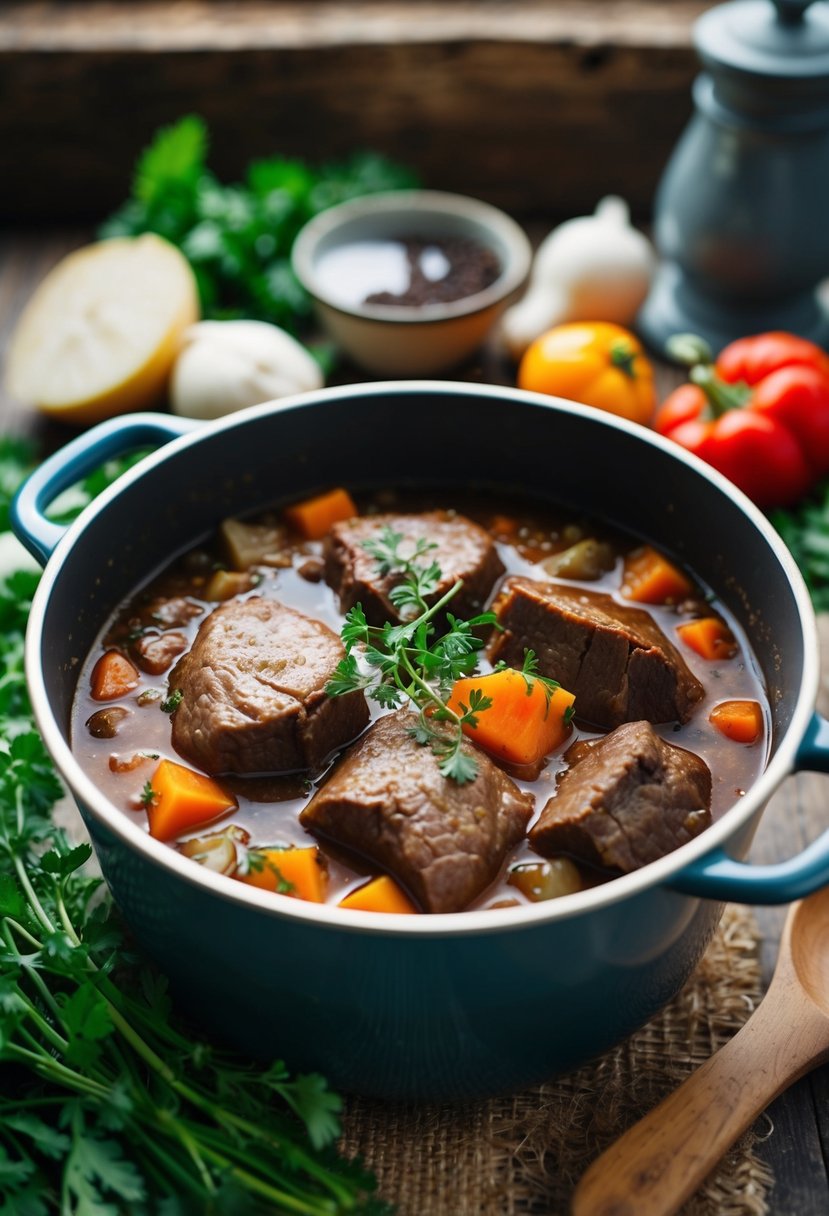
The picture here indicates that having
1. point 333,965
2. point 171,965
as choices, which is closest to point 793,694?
point 333,965

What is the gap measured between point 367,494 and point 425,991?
5.62 ft

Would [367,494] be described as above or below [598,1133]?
above

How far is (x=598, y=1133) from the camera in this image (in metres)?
2.50

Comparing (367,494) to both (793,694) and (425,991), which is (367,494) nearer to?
(793,694)

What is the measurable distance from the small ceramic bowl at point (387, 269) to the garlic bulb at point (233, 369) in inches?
11.6

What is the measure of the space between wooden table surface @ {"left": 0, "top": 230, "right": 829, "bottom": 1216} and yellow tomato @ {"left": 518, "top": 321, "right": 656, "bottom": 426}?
40cm

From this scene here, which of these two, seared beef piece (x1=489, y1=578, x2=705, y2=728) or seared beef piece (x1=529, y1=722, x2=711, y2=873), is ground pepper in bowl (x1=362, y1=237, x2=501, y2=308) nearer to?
seared beef piece (x1=489, y1=578, x2=705, y2=728)

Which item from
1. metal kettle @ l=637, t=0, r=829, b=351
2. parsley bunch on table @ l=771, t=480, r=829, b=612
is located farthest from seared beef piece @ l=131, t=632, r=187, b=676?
metal kettle @ l=637, t=0, r=829, b=351

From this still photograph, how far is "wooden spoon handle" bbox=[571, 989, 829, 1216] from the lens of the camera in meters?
2.28

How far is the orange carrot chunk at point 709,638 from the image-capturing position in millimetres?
3020

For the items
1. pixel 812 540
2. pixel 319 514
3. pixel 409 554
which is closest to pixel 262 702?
pixel 409 554

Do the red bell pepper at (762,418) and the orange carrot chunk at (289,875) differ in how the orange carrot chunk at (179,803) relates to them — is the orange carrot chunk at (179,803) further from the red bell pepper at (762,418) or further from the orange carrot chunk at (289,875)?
the red bell pepper at (762,418)

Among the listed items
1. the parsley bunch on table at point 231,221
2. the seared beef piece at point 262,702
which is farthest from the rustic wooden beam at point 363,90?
the seared beef piece at point 262,702

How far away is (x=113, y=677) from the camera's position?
116 inches
